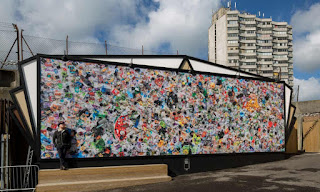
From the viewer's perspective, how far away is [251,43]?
98.1m

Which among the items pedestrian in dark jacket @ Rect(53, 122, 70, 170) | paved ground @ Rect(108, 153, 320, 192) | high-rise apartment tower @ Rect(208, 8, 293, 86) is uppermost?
high-rise apartment tower @ Rect(208, 8, 293, 86)

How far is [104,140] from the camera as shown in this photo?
905 cm

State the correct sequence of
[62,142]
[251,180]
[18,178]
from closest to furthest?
[62,142], [251,180], [18,178]

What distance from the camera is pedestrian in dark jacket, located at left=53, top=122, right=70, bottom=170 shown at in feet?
26.8

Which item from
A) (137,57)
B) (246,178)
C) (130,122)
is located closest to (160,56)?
(137,57)

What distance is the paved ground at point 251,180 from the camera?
7.55 meters

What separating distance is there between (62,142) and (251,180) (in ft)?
20.2

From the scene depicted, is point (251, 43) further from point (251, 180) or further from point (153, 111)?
point (251, 180)

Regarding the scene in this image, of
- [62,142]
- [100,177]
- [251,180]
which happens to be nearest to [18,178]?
[62,142]

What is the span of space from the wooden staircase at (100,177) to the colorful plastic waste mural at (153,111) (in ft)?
2.06

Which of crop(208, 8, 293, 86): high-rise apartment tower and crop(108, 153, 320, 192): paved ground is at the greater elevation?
crop(208, 8, 293, 86): high-rise apartment tower

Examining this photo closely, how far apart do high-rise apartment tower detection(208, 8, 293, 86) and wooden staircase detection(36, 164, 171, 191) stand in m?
86.4

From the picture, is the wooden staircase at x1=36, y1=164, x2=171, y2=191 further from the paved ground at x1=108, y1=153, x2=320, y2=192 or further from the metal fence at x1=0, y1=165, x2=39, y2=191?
the metal fence at x1=0, y1=165, x2=39, y2=191

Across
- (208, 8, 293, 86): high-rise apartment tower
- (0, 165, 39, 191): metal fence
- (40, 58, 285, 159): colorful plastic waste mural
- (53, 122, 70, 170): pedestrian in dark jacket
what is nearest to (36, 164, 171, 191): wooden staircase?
(53, 122, 70, 170): pedestrian in dark jacket
